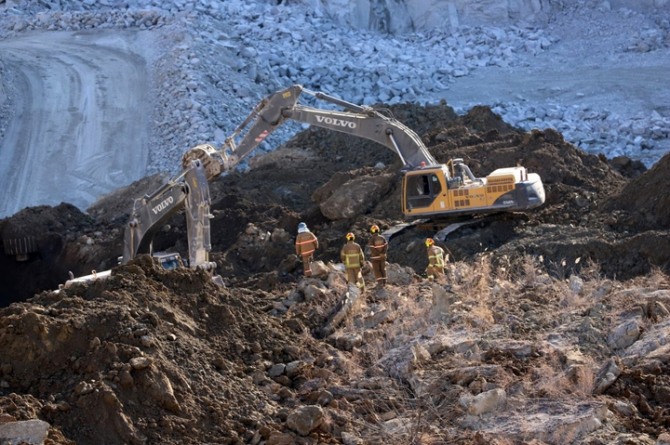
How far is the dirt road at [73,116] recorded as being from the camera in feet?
98.3

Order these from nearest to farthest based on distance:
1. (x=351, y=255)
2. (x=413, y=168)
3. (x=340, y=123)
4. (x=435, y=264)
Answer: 1. (x=351, y=255)
2. (x=435, y=264)
3. (x=413, y=168)
4. (x=340, y=123)

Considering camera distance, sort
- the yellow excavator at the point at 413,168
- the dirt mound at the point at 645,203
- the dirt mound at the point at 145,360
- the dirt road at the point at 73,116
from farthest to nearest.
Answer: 1. the dirt road at the point at 73,116
2. the yellow excavator at the point at 413,168
3. the dirt mound at the point at 645,203
4. the dirt mound at the point at 145,360

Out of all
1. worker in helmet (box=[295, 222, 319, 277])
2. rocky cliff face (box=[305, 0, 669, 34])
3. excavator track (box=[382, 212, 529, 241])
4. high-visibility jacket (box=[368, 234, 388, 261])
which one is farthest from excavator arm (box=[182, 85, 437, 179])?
rocky cliff face (box=[305, 0, 669, 34])

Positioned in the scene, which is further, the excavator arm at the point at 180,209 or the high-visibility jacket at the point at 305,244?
the excavator arm at the point at 180,209

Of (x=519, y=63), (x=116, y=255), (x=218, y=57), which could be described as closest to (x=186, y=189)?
(x=116, y=255)

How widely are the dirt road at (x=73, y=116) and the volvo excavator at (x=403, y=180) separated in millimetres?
10055

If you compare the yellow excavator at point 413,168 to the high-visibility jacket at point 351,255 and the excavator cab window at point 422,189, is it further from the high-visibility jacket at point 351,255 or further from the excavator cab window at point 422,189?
the high-visibility jacket at point 351,255

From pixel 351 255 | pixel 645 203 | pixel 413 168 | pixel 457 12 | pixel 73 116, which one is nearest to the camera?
pixel 351 255

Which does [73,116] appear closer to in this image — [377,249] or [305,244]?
[305,244]

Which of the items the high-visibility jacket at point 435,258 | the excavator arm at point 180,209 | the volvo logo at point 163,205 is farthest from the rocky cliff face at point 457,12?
the high-visibility jacket at point 435,258

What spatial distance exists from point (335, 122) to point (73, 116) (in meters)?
14.3

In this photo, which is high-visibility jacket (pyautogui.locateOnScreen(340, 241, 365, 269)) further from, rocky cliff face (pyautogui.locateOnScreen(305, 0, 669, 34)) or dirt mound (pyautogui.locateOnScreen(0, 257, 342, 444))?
rocky cliff face (pyautogui.locateOnScreen(305, 0, 669, 34))

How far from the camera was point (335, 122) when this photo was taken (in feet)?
67.3

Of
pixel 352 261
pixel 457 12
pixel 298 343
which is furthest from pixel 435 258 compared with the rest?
pixel 457 12
